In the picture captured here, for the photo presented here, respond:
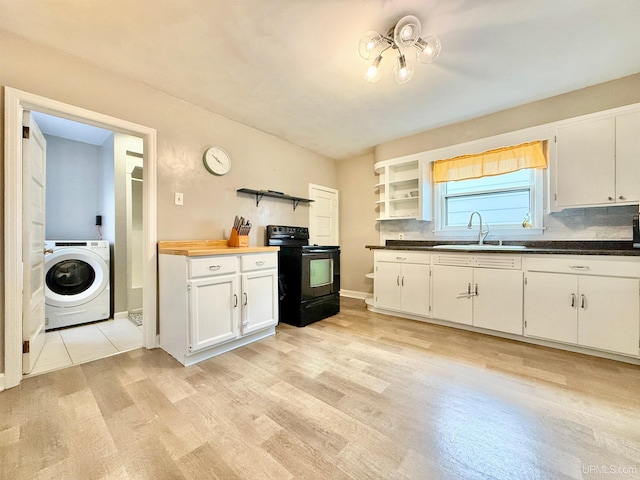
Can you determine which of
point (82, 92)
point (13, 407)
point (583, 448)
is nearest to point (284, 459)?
point (583, 448)

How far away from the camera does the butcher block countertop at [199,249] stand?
6.48ft

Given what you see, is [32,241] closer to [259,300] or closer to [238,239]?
[238,239]

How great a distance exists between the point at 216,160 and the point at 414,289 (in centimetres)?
269

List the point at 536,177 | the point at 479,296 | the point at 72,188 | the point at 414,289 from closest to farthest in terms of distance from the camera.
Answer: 1. the point at 479,296
2. the point at 536,177
3. the point at 414,289
4. the point at 72,188

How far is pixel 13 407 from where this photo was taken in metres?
1.45

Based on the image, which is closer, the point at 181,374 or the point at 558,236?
the point at 181,374

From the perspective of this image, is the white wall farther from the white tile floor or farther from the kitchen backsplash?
the kitchen backsplash

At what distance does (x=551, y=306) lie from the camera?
2.23 m

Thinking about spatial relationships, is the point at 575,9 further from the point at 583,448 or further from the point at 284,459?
the point at 284,459

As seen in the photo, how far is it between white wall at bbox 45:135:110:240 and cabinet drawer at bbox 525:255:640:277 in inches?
201

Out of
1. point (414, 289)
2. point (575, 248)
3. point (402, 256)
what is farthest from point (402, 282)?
point (575, 248)

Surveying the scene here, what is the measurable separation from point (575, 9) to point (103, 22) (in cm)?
295

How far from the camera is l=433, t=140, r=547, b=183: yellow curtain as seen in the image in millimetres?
2625

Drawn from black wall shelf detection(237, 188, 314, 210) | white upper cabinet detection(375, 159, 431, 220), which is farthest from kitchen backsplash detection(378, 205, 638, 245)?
black wall shelf detection(237, 188, 314, 210)
